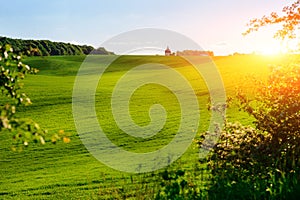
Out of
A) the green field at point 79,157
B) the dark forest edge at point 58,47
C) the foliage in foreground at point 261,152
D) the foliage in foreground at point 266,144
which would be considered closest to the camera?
the foliage in foreground at point 261,152

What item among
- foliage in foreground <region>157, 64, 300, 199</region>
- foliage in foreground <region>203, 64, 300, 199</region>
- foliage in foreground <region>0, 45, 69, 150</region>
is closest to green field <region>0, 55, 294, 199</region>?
foliage in foreground <region>157, 64, 300, 199</region>

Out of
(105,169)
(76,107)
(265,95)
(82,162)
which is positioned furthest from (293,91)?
(76,107)

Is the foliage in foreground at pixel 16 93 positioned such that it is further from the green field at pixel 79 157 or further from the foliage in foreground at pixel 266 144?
the foliage in foreground at pixel 266 144

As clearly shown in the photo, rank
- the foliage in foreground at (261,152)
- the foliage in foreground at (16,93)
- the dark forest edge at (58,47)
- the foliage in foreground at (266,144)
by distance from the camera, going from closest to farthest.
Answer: the foliage in foreground at (16,93)
the foliage in foreground at (261,152)
the foliage in foreground at (266,144)
the dark forest edge at (58,47)

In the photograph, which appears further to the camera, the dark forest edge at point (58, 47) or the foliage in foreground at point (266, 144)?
the dark forest edge at point (58, 47)

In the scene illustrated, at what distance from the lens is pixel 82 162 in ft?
72.7

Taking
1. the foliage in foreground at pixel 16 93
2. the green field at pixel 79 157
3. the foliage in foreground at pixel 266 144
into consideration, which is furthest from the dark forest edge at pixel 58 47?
the foliage in foreground at pixel 16 93

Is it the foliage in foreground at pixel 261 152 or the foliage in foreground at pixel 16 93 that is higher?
the foliage in foreground at pixel 16 93

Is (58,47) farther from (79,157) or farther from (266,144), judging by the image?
(266,144)

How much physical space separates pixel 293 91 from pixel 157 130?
17296mm

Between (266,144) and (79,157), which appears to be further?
(79,157)

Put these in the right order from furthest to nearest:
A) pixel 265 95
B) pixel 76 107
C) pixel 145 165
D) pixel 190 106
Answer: pixel 76 107 → pixel 190 106 → pixel 145 165 → pixel 265 95

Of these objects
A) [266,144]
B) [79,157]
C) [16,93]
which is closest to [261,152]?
[266,144]

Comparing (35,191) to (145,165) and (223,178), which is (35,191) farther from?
(223,178)
